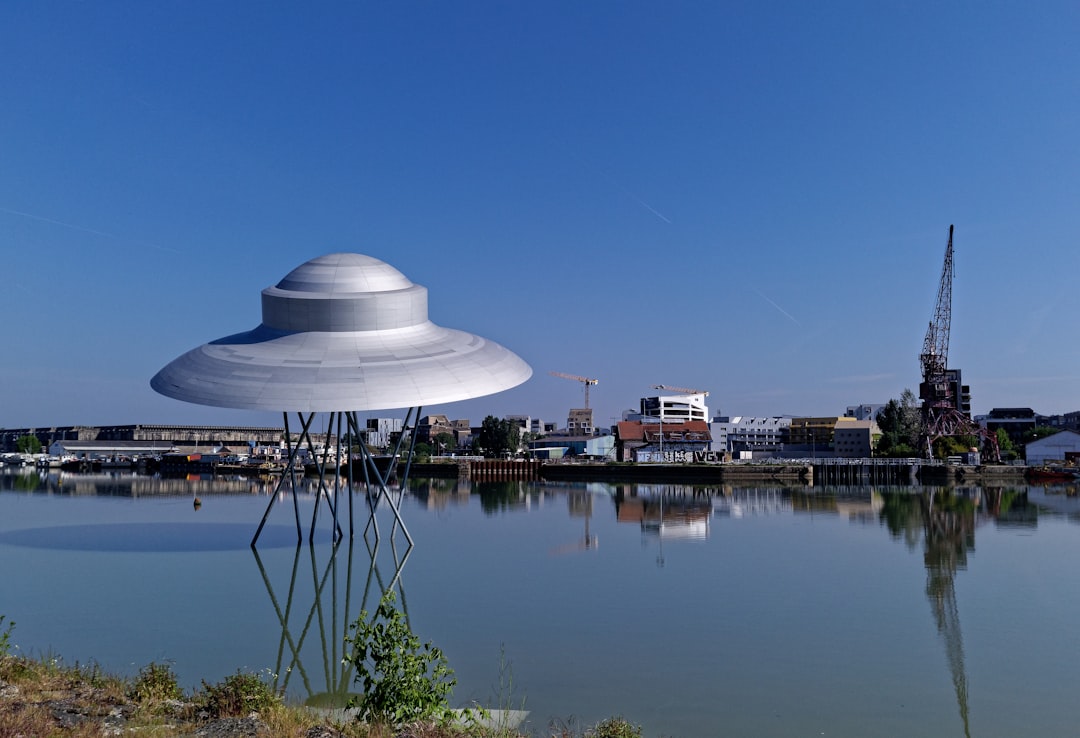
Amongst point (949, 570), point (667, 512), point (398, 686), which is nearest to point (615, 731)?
point (398, 686)

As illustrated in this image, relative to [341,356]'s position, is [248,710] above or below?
below

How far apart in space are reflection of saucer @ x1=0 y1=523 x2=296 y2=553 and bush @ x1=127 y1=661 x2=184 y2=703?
24.6 m

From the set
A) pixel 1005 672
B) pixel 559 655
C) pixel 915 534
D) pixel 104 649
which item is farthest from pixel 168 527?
pixel 1005 672

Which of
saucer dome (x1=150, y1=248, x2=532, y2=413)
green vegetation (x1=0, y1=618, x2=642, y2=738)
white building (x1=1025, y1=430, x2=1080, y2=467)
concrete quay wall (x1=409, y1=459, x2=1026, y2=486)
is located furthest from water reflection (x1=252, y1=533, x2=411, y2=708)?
white building (x1=1025, y1=430, x2=1080, y2=467)

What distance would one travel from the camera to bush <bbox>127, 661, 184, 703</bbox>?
13023mm

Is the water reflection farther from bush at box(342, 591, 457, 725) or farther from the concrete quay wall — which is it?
the concrete quay wall

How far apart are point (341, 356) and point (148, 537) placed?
13.4 meters

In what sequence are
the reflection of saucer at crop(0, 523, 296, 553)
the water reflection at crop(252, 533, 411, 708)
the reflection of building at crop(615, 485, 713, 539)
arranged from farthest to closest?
1. the reflection of building at crop(615, 485, 713, 539)
2. the reflection of saucer at crop(0, 523, 296, 553)
3. the water reflection at crop(252, 533, 411, 708)

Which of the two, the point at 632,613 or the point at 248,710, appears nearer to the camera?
the point at 248,710

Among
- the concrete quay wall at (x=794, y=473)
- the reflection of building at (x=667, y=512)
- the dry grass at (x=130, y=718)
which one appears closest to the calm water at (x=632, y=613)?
the reflection of building at (x=667, y=512)

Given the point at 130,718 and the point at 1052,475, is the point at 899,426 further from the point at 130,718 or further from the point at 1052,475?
the point at 130,718

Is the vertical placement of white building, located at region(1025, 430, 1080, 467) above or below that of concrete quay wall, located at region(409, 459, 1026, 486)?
above

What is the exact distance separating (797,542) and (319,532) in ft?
68.9

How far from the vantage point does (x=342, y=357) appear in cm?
3606
